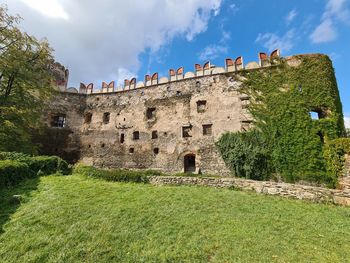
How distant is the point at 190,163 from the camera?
66.3 feet

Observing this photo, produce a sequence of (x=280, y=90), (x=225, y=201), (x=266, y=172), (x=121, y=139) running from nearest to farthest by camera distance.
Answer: (x=225, y=201), (x=266, y=172), (x=280, y=90), (x=121, y=139)

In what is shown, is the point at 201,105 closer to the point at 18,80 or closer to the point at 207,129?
the point at 207,129

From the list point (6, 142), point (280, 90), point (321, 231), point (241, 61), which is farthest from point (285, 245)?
point (6, 142)

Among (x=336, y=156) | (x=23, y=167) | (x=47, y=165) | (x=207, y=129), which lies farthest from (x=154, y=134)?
(x=336, y=156)

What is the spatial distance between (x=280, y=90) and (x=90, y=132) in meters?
19.2

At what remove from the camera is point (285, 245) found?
223 inches

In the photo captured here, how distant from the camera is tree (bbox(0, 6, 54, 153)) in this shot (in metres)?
15.3

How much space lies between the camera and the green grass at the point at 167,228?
5379mm

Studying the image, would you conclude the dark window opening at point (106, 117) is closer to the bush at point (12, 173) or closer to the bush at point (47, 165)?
the bush at point (47, 165)

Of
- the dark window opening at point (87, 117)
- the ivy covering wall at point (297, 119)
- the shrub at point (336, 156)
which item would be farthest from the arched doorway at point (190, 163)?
the dark window opening at point (87, 117)

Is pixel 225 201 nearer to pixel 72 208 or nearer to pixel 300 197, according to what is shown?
pixel 300 197

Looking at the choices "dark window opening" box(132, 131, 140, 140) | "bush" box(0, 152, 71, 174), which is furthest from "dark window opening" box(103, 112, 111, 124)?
"bush" box(0, 152, 71, 174)

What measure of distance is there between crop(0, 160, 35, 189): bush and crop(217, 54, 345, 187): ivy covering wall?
13661 millimetres

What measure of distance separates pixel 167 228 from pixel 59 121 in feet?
73.2
